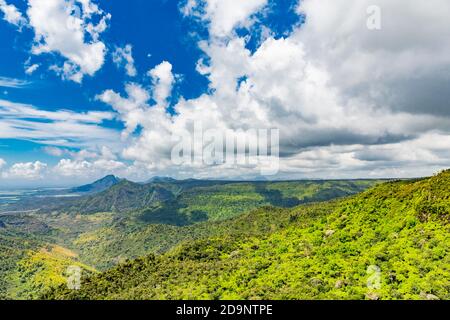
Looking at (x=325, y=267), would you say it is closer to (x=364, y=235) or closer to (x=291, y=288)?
(x=291, y=288)

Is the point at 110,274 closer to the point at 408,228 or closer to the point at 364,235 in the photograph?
the point at 364,235

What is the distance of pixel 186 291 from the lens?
2827 inches

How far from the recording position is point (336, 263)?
64.7 m

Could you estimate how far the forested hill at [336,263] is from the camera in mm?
51719

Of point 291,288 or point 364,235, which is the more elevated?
point 364,235

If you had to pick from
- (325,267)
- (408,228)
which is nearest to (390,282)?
(325,267)

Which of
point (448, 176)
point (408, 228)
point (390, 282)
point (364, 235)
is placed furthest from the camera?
point (448, 176)

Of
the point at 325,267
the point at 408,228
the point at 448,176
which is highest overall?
the point at 448,176

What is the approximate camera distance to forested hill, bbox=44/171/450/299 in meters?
51.7
